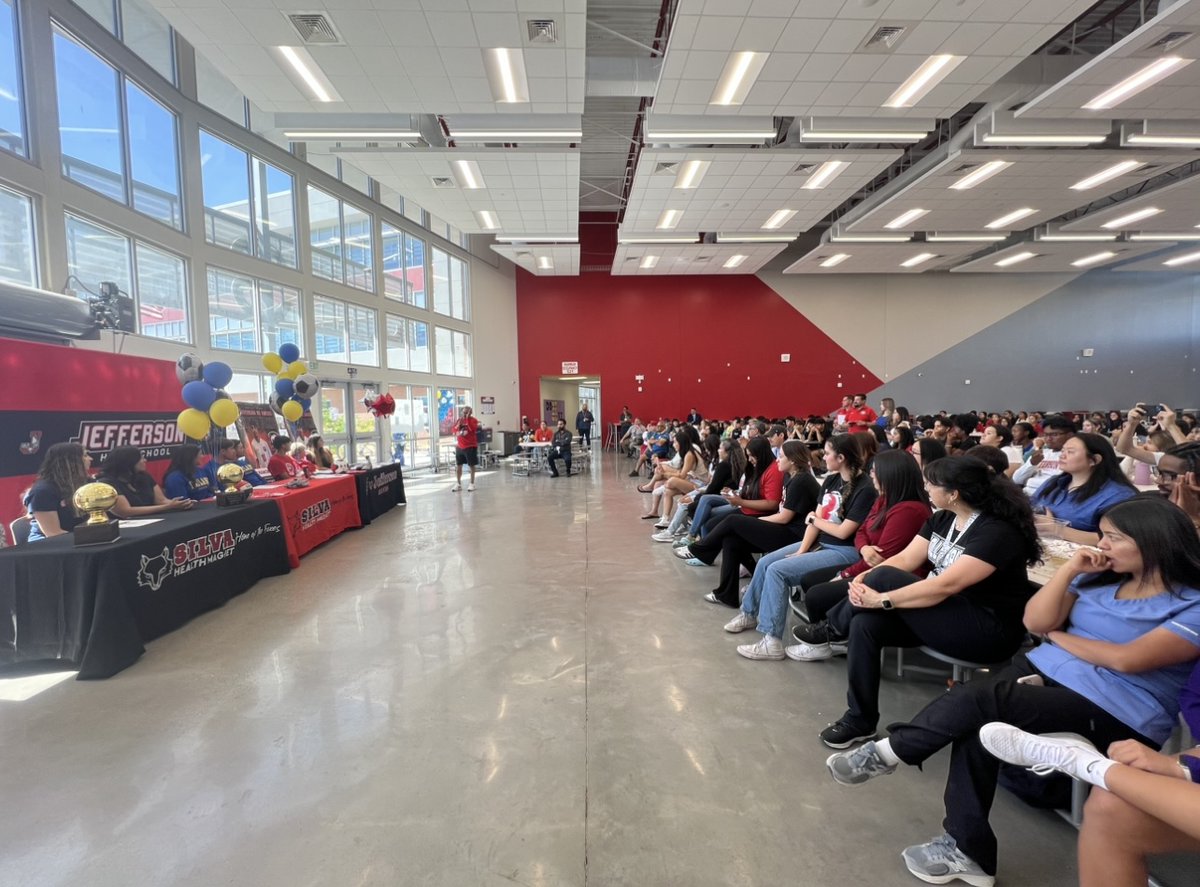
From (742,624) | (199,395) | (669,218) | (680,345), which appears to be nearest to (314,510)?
(199,395)

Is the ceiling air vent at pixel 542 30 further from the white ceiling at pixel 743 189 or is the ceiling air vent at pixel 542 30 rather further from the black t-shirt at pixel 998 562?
the black t-shirt at pixel 998 562

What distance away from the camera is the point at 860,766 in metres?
1.76

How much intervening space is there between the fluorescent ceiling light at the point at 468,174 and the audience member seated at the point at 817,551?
7.11 m

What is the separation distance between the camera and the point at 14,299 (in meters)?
4.10

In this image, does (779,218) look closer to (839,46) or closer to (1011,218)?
(1011,218)

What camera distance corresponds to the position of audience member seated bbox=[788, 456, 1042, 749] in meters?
1.89

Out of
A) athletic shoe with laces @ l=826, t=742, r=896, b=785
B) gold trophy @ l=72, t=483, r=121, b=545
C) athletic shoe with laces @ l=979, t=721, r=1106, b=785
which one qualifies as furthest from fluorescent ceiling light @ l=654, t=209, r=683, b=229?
athletic shoe with laces @ l=979, t=721, r=1106, b=785

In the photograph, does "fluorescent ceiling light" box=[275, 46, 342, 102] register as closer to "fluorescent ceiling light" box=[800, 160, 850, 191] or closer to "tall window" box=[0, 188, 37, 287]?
"tall window" box=[0, 188, 37, 287]

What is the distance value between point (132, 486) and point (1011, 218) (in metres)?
14.3

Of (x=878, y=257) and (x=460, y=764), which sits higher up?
(x=878, y=257)

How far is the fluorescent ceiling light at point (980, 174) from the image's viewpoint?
7.88m

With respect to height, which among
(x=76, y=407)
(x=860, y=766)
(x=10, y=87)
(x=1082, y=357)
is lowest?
(x=860, y=766)

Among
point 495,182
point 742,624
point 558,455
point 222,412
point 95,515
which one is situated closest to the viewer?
point 95,515

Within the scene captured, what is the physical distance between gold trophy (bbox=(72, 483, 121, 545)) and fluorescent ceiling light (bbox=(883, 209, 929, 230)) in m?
12.1
